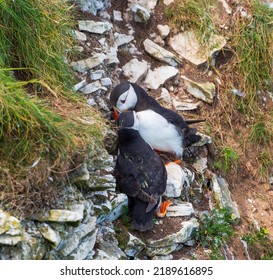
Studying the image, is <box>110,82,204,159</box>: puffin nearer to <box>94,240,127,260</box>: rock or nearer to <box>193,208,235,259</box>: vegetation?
<box>193,208,235,259</box>: vegetation

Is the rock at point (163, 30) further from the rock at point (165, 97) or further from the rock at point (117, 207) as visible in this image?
the rock at point (117, 207)

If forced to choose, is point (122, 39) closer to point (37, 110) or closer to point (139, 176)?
point (139, 176)

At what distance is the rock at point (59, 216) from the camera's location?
15.4ft

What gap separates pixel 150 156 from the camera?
6.04 meters

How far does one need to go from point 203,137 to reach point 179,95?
65cm

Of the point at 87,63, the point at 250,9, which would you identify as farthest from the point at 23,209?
the point at 250,9

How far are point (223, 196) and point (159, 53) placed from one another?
1.69m

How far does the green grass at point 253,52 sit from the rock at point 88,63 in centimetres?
173

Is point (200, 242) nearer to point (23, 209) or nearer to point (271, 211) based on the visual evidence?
point (271, 211)

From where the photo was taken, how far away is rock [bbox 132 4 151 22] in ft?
24.1

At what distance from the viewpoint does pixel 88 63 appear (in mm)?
6496

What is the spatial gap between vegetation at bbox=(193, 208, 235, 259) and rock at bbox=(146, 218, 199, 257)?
0.12m

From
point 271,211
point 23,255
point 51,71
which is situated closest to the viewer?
point 23,255

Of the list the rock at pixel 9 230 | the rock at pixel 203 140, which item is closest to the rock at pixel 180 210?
the rock at pixel 203 140
